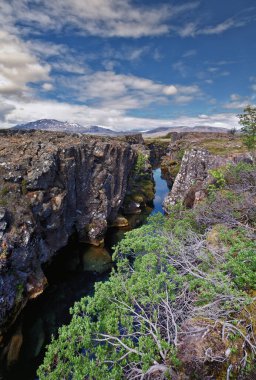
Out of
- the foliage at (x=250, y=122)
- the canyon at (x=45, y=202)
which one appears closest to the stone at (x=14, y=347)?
the canyon at (x=45, y=202)

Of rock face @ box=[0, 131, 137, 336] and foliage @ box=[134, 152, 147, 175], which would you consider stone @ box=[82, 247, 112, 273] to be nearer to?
rock face @ box=[0, 131, 137, 336]

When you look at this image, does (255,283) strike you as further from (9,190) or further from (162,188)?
(162,188)

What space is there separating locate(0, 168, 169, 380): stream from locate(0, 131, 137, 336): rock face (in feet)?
6.50

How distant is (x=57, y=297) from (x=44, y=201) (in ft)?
43.8

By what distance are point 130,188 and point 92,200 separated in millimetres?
29723

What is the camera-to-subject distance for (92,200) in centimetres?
5556

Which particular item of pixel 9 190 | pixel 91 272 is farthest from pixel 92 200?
pixel 9 190

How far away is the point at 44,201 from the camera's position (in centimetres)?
4050

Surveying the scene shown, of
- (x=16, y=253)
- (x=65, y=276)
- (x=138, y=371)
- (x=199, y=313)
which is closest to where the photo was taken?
(x=138, y=371)

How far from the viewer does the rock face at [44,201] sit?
102 ft

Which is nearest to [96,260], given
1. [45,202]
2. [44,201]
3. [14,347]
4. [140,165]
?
[45,202]

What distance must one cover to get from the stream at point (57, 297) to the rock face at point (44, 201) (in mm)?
1981

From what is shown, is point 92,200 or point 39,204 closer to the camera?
point 39,204

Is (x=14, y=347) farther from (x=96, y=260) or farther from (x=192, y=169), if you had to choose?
(x=192, y=169)
